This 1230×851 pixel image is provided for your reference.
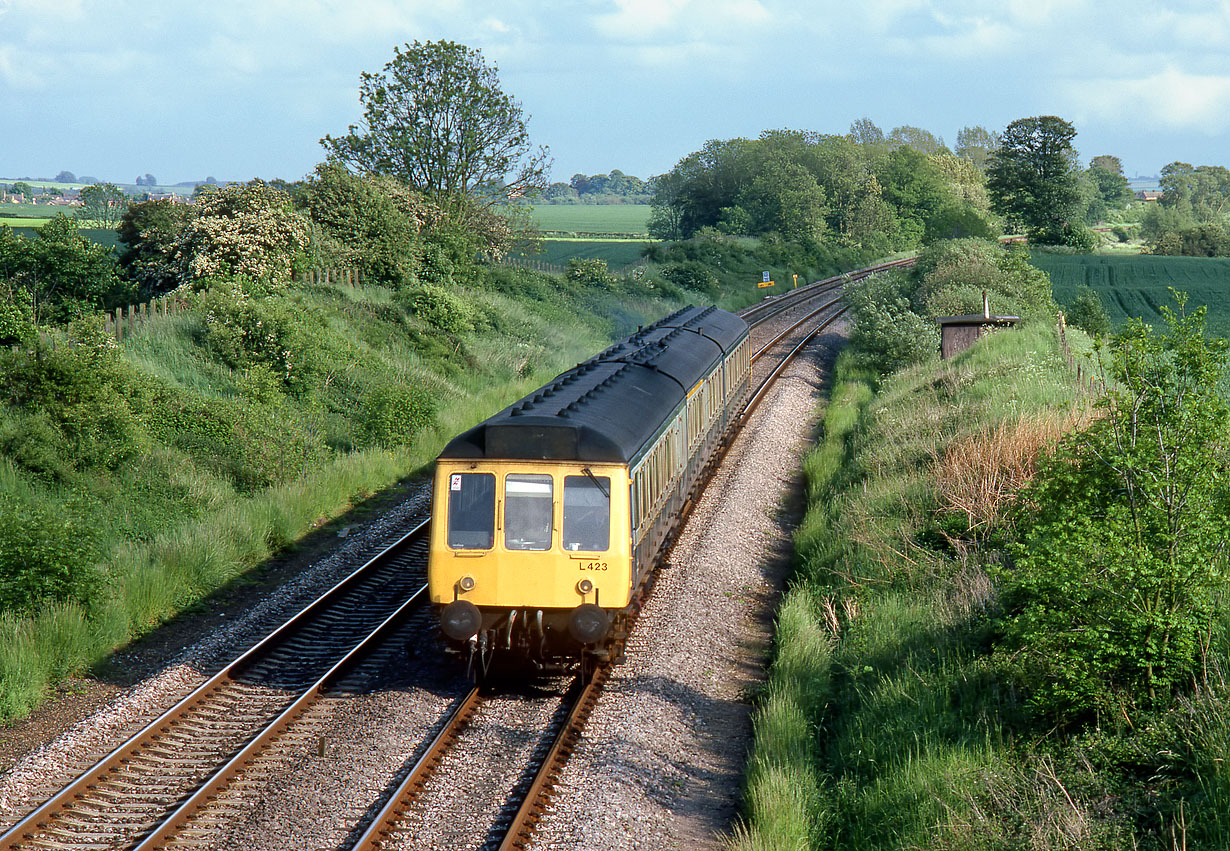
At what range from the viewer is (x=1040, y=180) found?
8025cm

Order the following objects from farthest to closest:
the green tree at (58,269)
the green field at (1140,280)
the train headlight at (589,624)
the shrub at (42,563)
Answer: the green field at (1140,280), the green tree at (58,269), the shrub at (42,563), the train headlight at (589,624)

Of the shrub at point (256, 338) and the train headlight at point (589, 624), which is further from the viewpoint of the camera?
the shrub at point (256, 338)

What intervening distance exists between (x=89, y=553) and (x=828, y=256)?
60.9 metres

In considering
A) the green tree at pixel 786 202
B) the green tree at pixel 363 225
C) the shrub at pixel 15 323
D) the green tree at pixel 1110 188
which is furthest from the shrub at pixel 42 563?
the green tree at pixel 1110 188

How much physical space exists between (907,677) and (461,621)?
4.04 meters

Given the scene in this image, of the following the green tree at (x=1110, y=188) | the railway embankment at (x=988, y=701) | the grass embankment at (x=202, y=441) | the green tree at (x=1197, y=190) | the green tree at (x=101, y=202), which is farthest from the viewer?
the green tree at (x=1110, y=188)

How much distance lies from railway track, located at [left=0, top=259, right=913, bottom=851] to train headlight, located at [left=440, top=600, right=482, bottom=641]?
2.45 feet

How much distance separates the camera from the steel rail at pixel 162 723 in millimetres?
7723

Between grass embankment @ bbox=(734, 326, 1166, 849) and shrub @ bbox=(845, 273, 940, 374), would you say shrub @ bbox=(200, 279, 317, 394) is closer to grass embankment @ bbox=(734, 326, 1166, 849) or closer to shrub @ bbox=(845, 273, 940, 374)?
grass embankment @ bbox=(734, 326, 1166, 849)

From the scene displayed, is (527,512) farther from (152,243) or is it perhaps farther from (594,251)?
(594,251)

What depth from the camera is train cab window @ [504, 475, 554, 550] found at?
986 cm

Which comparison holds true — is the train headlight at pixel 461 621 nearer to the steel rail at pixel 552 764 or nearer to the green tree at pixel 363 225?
the steel rail at pixel 552 764

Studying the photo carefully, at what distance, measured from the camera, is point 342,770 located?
28.6 feet

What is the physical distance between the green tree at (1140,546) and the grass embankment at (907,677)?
80cm
